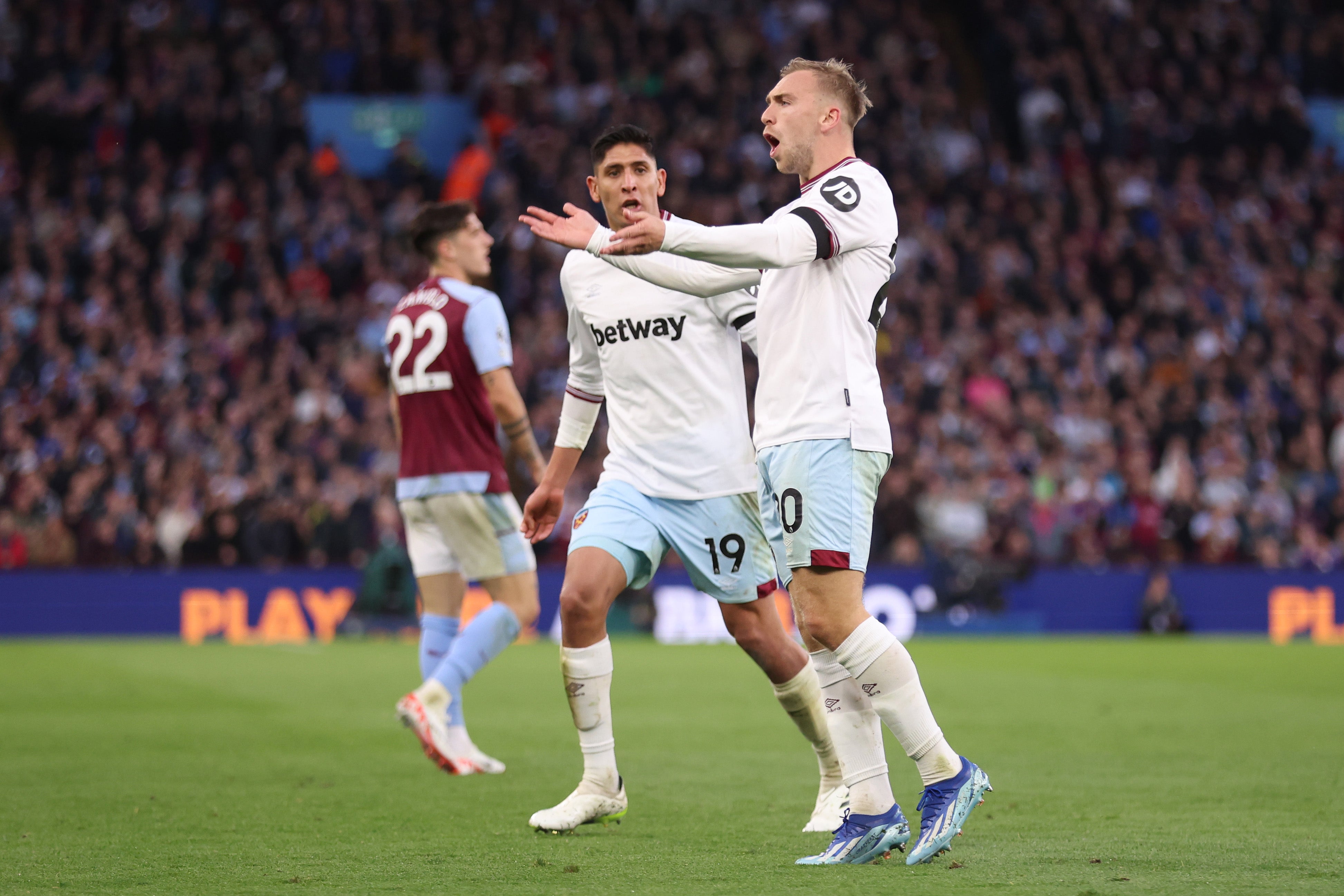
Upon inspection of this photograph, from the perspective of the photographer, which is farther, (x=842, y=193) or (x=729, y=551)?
(x=729, y=551)

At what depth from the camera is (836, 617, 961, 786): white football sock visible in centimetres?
491

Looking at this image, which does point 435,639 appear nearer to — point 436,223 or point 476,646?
point 476,646

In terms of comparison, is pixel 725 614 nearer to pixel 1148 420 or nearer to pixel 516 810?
pixel 516 810

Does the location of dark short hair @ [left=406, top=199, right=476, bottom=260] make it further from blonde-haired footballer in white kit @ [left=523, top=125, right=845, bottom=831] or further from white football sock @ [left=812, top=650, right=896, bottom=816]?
white football sock @ [left=812, top=650, right=896, bottom=816]

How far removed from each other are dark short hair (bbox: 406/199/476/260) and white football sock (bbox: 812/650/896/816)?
3.53 meters

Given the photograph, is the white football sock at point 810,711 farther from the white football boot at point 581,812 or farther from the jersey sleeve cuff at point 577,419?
the jersey sleeve cuff at point 577,419

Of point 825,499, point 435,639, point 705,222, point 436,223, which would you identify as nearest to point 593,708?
point 825,499

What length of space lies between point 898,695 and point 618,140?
2.31m

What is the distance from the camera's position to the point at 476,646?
7.39 m

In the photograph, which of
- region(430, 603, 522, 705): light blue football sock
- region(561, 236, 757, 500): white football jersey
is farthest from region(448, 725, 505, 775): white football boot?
region(561, 236, 757, 500): white football jersey

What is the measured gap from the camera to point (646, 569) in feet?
19.7

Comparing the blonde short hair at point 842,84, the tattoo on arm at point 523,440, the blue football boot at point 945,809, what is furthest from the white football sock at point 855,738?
the tattoo on arm at point 523,440

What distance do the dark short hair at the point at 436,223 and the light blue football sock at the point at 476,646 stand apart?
1.82 metres

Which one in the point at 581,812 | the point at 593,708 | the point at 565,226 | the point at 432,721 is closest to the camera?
the point at 565,226
